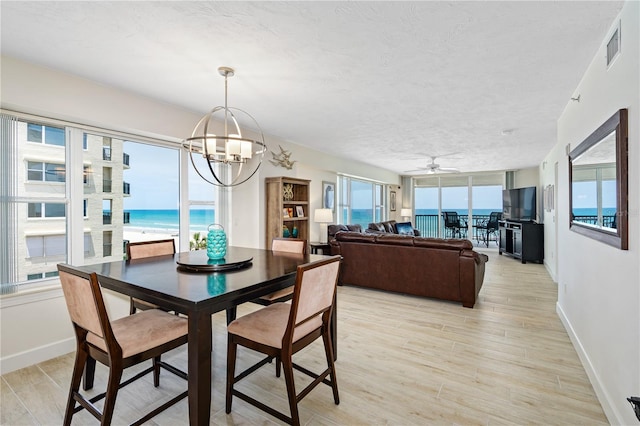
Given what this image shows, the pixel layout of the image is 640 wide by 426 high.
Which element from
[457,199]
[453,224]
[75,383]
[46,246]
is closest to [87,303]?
[75,383]

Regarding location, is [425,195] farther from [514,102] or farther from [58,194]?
[58,194]

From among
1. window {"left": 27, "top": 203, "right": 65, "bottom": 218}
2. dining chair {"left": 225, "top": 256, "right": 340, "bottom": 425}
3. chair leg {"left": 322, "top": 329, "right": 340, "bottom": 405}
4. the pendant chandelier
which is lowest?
chair leg {"left": 322, "top": 329, "right": 340, "bottom": 405}

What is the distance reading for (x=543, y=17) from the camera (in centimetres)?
180

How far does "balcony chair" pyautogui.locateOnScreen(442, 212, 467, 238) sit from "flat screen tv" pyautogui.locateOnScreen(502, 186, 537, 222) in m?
1.72

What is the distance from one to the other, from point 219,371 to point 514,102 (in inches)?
153

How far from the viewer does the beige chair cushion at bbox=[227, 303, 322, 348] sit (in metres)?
1.75

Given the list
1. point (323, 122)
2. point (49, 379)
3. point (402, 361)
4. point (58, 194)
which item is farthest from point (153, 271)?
point (323, 122)

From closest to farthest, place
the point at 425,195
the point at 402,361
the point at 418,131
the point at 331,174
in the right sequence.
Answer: the point at 402,361 < the point at 418,131 < the point at 331,174 < the point at 425,195

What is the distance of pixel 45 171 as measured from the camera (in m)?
2.71

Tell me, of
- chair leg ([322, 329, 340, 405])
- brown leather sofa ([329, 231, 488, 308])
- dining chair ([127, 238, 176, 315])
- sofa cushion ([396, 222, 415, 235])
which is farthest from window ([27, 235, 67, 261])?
sofa cushion ([396, 222, 415, 235])

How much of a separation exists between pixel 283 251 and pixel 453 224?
826cm

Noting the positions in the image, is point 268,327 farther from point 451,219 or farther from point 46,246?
point 451,219

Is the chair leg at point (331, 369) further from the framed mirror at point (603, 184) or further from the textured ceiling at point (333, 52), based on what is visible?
the textured ceiling at point (333, 52)

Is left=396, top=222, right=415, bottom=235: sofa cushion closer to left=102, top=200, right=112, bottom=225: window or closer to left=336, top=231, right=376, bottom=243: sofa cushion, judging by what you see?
left=336, top=231, right=376, bottom=243: sofa cushion
